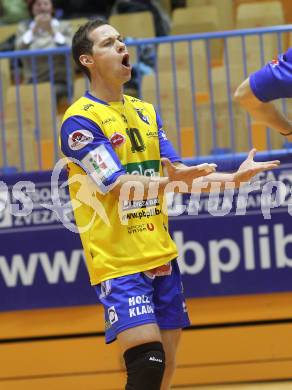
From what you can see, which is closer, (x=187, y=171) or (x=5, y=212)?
(x=187, y=171)

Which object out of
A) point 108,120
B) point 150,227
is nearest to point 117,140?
point 108,120

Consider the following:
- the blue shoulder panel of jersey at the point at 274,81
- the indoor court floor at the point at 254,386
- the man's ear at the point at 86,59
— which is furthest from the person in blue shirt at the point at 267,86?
the indoor court floor at the point at 254,386

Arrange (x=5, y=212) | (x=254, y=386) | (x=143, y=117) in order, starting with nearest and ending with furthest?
(x=143, y=117), (x=254, y=386), (x=5, y=212)

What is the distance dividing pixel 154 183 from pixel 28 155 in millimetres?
2744

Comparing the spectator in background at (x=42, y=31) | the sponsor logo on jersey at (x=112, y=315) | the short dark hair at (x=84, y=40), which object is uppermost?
the spectator in background at (x=42, y=31)

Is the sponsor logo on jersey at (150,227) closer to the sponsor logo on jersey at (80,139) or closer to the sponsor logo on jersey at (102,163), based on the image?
the sponsor logo on jersey at (102,163)

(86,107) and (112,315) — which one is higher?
(86,107)

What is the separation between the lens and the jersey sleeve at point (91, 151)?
14.4 feet

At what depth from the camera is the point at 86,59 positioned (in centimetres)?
465

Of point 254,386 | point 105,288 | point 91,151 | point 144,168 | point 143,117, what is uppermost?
point 143,117

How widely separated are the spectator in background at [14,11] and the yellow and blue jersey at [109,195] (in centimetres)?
622

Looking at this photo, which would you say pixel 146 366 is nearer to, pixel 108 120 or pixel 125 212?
pixel 125 212

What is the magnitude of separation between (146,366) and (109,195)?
838 millimetres

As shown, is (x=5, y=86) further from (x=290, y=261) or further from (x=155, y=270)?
(x=155, y=270)
